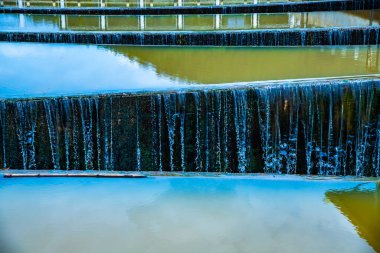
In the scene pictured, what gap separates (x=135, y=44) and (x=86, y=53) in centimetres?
169

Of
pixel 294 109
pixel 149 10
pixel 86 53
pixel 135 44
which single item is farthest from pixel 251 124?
pixel 149 10

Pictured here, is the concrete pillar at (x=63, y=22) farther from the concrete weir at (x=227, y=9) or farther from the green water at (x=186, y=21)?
the concrete weir at (x=227, y=9)

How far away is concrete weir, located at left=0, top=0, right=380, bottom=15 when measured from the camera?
55.3ft

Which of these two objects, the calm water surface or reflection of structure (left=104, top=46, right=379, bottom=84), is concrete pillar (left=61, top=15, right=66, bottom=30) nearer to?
the calm water surface

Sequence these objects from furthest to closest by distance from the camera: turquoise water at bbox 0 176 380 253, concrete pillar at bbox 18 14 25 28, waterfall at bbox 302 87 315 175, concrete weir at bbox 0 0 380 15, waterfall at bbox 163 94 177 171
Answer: concrete weir at bbox 0 0 380 15 → concrete pillar at bbox 18 14 25 28 → waterfall at bbox 302 87 315 175 → waterfall at bbox 163 94 177 171 → turquoise water at bbox 0 176 380 253

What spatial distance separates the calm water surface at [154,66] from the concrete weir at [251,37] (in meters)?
0.37

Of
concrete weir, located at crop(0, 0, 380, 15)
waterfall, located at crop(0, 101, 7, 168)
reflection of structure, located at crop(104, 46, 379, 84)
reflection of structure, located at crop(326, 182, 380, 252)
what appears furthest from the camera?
concrete weir, located at crop(0, 0, 380, 15)

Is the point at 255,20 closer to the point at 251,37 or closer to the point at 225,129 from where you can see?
the point at 251,37

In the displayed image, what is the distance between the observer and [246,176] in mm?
7344

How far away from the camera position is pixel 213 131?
297 inches

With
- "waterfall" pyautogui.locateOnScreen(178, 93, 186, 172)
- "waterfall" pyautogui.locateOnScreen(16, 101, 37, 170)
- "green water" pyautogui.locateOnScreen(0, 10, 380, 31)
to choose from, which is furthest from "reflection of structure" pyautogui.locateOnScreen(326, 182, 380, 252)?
"green water" pyautogui.locateOnScreen(0, 10, 380, 31)

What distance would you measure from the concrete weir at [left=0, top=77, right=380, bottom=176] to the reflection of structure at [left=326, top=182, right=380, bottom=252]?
0.82 meters

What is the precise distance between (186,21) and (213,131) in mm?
8250

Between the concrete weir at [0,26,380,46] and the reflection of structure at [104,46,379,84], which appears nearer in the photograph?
the reflection of structure at [104,46,379,84]
